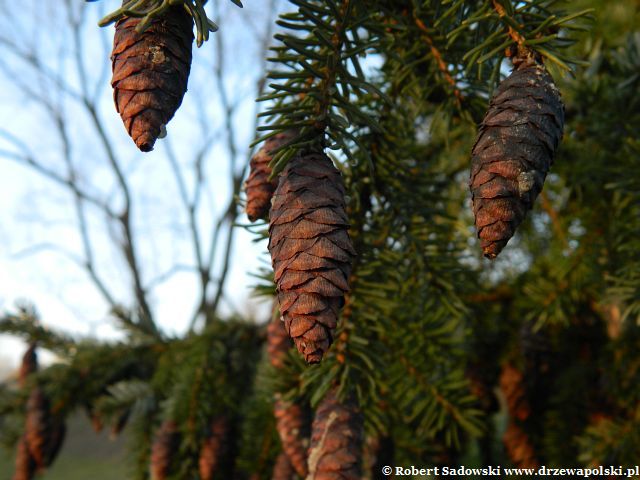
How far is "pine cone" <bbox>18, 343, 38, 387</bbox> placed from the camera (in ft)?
3.31

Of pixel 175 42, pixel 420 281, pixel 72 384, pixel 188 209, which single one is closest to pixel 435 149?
pixel 420 281

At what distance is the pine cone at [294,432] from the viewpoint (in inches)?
21.9

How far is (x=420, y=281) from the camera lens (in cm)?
62

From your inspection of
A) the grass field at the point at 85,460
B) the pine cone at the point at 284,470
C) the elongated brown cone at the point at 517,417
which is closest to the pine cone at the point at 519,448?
the elongated brown cone at the point at 517,417

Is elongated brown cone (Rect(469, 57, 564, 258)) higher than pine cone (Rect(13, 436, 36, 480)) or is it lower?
higher

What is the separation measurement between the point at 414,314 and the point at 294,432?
0.20 metres

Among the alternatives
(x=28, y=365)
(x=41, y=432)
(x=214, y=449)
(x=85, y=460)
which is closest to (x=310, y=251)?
(x=214, y=449)

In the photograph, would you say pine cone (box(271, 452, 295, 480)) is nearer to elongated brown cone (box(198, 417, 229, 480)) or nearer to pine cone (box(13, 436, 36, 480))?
elongated brown cone (box(198, 417, 229, 480))

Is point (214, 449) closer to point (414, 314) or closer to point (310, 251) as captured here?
point (414, 314)

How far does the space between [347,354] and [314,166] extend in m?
0.20

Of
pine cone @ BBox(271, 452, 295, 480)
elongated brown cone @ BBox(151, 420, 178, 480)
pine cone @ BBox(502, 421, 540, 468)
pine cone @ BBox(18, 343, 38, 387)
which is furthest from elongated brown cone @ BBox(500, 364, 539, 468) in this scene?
pine cone @ BBox(18, 343, 38, 387)

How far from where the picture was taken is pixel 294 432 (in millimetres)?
571

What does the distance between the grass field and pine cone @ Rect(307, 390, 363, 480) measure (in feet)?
17.7

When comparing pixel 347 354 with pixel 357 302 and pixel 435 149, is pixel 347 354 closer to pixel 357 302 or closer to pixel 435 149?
pixel 357 302
